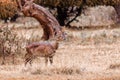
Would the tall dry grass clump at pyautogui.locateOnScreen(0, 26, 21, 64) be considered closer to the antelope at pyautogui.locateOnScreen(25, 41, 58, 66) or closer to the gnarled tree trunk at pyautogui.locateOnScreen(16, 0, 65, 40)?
the gnarled tree trunk at pyautogui.locateOnScreen(16, 0, 65, 40)

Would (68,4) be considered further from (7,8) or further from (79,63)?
(79,63)

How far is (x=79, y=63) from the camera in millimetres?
13805

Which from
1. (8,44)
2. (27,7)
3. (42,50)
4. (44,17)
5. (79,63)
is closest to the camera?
(42,50)

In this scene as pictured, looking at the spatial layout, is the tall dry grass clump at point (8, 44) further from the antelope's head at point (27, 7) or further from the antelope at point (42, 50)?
the antelope at point (42, 50)

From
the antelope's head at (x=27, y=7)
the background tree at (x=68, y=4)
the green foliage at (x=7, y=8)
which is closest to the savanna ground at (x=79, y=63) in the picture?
the antelope's head at (x=27, y=7)

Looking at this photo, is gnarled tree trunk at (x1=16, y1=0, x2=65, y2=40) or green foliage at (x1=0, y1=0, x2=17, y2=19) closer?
gnarled tree trunk at (x1=16, y1=0, x2=65, y2=40)

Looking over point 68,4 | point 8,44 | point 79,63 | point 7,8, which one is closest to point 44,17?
point 8,44

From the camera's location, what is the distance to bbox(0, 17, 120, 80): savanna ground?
37.4 feet

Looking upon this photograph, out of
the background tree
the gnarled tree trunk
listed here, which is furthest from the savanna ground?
the background tree

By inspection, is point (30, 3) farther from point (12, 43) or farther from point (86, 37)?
point (86, 37)

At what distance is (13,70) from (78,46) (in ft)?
19.6

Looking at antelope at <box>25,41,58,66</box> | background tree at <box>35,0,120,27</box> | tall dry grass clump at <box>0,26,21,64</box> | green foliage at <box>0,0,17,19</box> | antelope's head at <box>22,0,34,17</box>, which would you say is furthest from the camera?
green foliage at <box>0,0,17,19</box>

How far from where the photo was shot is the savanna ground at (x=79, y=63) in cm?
1141

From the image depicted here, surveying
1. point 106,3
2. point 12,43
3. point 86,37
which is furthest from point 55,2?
point 12,43
